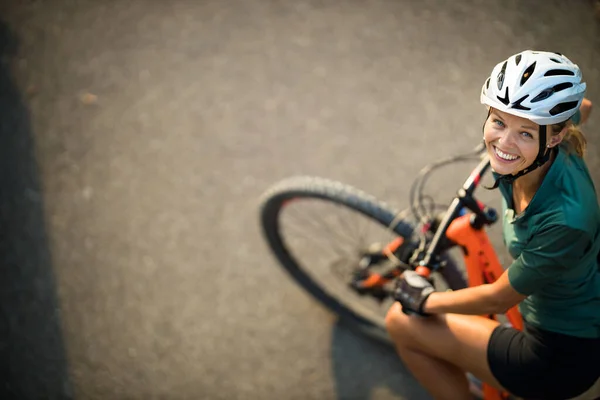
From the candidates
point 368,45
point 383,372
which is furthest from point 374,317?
point 368,45

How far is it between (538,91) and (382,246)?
1.62 metres

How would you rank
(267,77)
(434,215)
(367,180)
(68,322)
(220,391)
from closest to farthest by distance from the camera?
(434,215), (220,391), (68,322), (367,180), (267,77)

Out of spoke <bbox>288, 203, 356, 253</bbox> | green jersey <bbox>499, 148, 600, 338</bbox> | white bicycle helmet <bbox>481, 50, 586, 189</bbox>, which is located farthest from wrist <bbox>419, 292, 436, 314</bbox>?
spoke <bbox>288, 203, 356, 253</bbox>

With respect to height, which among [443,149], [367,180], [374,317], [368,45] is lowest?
[374,317]

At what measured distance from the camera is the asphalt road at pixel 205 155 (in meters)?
3.74

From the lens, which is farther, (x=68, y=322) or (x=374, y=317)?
(x=68, y=322)

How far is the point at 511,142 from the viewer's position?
2.08 m

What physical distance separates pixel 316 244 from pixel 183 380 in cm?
118

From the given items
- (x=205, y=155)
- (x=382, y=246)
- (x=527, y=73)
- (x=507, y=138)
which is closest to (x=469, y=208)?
(x=507, y=138)

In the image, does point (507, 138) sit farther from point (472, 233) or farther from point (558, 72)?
point (472, 233)

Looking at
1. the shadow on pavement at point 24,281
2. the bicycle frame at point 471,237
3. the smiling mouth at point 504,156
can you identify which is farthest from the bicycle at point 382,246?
the shadow on pavement at point 24,281

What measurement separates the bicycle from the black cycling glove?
0.24 ft

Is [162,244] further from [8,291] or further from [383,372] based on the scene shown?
[383,372]

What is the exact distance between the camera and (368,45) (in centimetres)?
492
